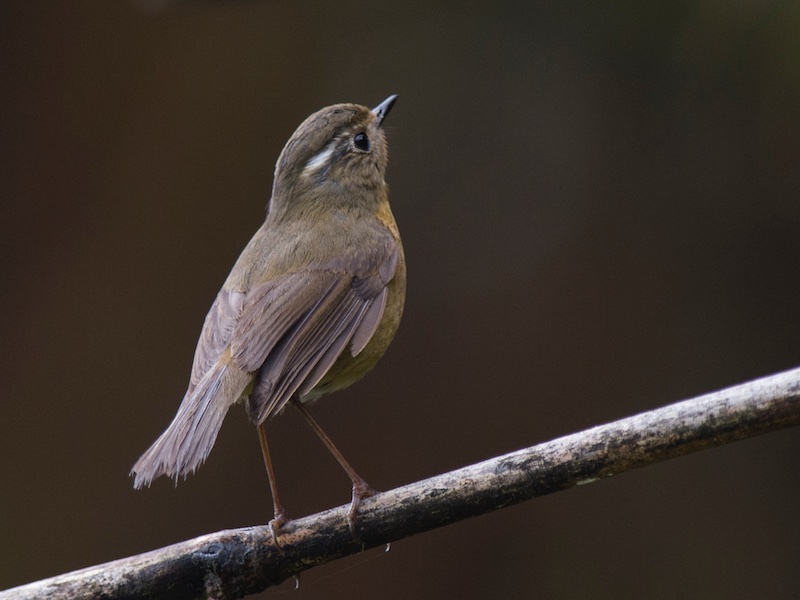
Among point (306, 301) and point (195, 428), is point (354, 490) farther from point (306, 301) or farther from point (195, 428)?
point (306, 301)

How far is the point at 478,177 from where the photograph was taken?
5.73m

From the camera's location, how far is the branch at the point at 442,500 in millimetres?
2270

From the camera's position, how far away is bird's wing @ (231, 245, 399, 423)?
303cm

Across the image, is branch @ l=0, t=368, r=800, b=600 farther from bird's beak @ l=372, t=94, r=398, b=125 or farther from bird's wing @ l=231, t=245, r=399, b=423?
bird's beak @ l=372, t=94, r=398, b=125

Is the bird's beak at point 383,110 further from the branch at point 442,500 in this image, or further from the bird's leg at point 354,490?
the branch at point 442,500

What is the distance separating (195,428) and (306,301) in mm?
719

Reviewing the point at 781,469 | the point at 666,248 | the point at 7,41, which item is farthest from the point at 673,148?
the point at 7,41

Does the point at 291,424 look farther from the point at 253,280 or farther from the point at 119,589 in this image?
the point at 119,589

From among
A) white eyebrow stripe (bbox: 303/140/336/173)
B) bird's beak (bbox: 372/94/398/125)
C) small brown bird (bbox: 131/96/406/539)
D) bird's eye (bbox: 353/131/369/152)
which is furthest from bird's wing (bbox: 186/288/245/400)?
bird's beak (bbox: 372/94/398/125)

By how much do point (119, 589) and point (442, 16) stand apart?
14.4ft

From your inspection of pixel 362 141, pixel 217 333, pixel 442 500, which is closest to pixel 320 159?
pixel 362 141

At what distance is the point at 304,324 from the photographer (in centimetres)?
325

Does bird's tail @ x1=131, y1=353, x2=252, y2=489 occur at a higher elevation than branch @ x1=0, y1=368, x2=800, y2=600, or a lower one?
higher

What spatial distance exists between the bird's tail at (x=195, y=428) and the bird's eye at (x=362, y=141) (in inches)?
53.7
